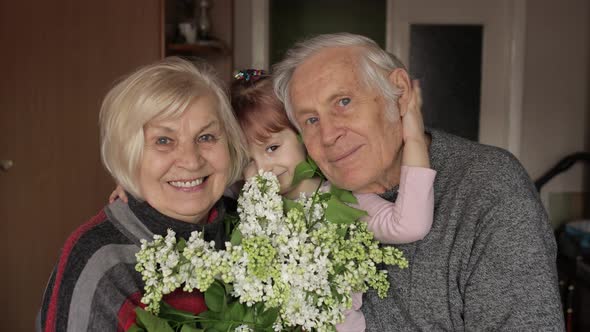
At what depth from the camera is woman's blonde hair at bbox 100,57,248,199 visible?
125 centimetres

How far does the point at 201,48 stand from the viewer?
3566 mm

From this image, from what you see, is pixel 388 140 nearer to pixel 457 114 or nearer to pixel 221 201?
pixel 221 201

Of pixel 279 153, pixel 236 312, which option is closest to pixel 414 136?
pixel 279 153

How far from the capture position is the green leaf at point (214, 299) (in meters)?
1.06

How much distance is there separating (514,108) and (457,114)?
0.38 m

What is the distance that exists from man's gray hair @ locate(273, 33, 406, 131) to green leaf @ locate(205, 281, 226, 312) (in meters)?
0.52

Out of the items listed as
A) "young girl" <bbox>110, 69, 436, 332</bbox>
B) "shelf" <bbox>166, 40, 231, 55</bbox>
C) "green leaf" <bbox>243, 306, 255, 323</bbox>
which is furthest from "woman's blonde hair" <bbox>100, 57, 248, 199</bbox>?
"shelf" <bbox>166, 40, 231, 55</bbox>

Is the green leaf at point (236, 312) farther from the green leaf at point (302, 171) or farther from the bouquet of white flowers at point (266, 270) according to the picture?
the green leaf at point (302, 171)

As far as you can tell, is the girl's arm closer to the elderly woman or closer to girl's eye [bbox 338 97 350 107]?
girl's eye [bbox 338 97 350 107]

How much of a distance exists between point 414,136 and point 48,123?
2047 millimetres

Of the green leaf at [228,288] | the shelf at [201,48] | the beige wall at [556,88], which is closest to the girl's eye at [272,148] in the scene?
the green leaf at [228,288]

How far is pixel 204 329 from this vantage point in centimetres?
104

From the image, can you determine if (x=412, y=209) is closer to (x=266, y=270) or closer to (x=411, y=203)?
(x=411, y=203)

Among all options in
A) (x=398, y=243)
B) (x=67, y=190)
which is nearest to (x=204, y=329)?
(x=398, y=243)
